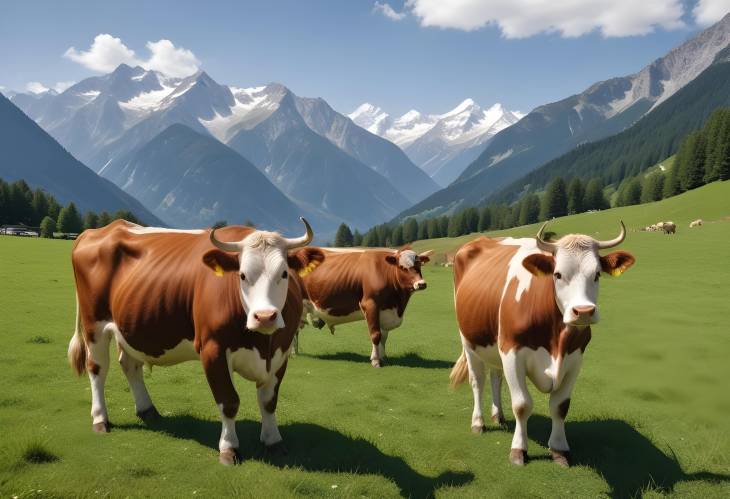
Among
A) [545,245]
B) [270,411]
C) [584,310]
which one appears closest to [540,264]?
[545,245]

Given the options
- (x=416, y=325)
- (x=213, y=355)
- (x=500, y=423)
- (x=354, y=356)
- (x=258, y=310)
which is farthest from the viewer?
(x=416, y=325)

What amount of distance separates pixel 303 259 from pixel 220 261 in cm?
120

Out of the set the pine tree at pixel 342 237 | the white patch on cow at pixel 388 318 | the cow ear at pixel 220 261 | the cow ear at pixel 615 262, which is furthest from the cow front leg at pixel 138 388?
the pine tree at pixel 342 237

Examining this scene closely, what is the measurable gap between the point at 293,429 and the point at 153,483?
2563 millimetres

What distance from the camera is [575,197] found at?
115750mm

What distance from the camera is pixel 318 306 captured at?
1529 cm

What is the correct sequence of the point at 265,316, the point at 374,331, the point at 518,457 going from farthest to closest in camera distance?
the point at 374,331, the point at 518,457, the point at 265,316

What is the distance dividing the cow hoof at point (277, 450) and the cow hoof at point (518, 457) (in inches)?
128

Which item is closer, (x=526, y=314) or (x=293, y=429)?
(x=526, y=314)

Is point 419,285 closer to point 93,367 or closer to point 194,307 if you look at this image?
point 194,307

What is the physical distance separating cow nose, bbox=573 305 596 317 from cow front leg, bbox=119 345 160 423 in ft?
22.6

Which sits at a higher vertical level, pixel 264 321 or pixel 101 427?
pixel 264 321

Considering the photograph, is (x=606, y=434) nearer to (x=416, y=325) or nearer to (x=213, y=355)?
(x=213, y=355)

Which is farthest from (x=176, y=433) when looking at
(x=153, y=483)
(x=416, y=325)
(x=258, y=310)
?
(x=416, y=325)
